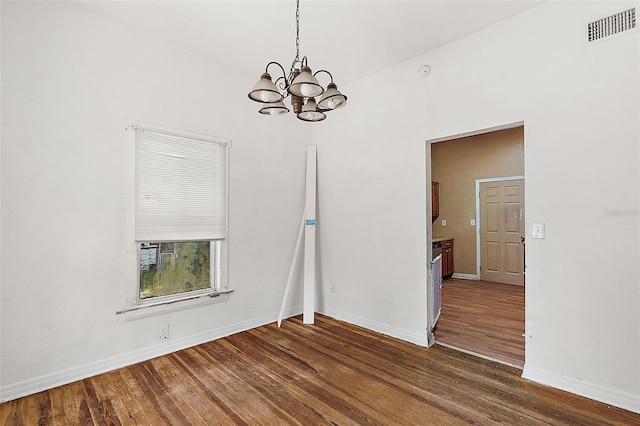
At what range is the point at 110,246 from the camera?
9.32ft

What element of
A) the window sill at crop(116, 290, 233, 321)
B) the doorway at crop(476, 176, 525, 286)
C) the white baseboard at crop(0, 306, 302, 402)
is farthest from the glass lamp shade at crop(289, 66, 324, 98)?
the doorway at crop(476, 176, 525, 286)

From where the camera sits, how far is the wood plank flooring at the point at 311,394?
7.04 feet

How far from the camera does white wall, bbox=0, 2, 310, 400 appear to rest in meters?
2.41

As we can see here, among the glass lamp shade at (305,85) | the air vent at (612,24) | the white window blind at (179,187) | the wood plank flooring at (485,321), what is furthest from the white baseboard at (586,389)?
the white window blind at (179,187)

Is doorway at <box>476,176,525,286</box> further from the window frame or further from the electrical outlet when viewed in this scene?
the electrical outlet

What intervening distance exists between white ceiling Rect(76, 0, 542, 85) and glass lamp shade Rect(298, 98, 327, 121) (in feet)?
3.29

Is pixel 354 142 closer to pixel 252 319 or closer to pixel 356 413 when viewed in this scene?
pixel 252 319

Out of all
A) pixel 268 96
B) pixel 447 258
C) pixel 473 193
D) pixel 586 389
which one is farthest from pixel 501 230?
pixel 268 96

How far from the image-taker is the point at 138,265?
9.91 ft

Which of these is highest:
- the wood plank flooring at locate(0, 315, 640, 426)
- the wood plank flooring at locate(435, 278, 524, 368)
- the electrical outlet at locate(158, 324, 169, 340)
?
the electrical outlet at locate(158, 324, 169, 340)

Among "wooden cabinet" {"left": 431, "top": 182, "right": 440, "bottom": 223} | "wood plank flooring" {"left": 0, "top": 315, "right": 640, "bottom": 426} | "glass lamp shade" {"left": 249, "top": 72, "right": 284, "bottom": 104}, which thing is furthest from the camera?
"wooden cabinet" {"left": 431, "top": 182, "right": 440, "bottom": 223}

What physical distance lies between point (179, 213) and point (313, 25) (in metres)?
2.27

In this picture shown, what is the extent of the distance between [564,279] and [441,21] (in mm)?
2468

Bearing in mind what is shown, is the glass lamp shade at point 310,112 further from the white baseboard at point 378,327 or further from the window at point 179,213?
the white baseboard at point 378,327
